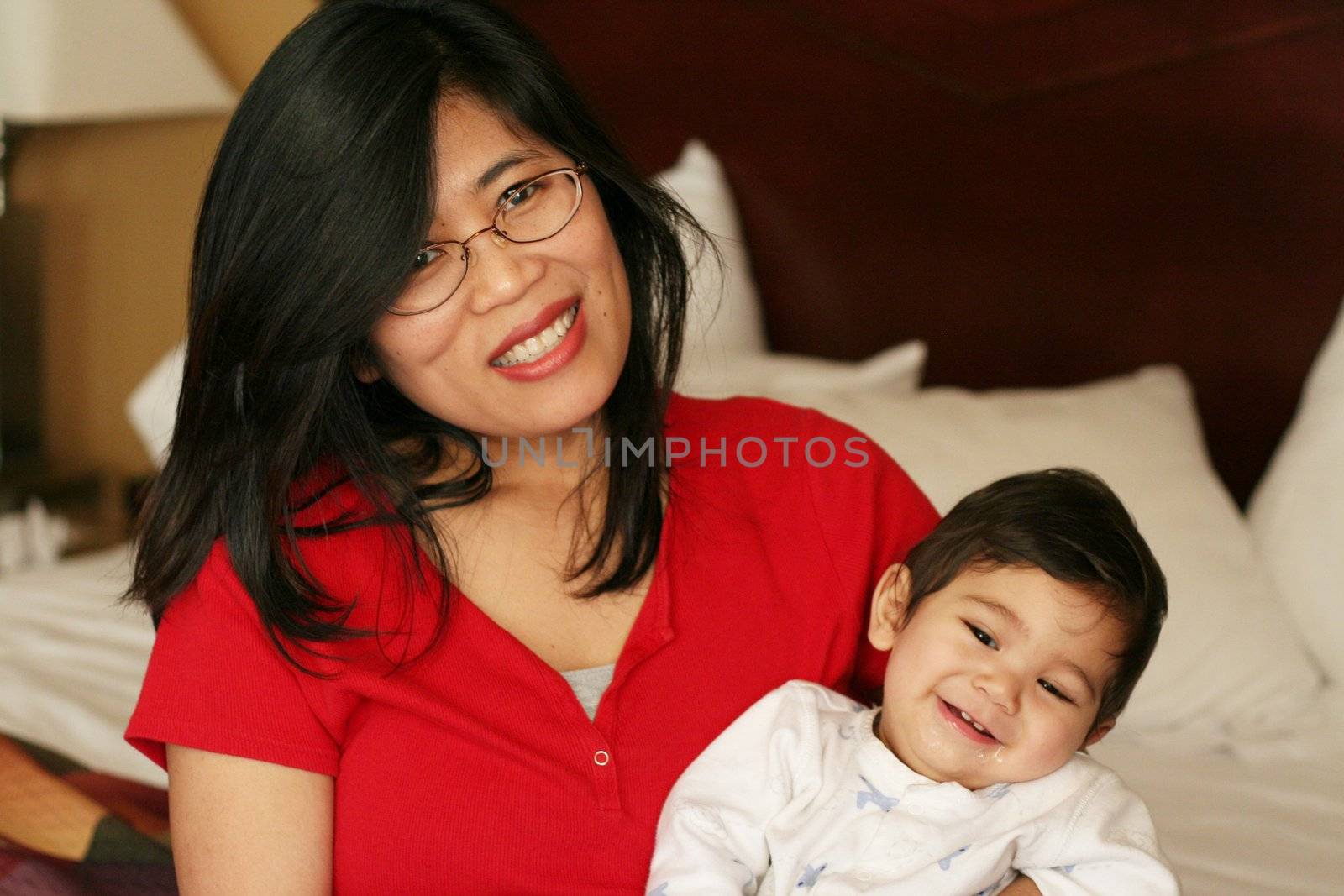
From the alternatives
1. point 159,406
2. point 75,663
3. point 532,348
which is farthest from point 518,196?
point 159,406

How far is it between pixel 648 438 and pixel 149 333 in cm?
222

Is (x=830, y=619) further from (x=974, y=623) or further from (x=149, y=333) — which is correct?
(x=149, y=333)

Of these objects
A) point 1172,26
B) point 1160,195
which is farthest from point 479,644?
point 1172,26

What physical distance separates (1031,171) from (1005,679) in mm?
1364

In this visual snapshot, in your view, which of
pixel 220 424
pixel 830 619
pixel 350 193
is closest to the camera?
pixel 350 193

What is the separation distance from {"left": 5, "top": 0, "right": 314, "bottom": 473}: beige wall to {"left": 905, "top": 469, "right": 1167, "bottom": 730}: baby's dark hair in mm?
2348

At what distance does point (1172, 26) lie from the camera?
2.18 metres

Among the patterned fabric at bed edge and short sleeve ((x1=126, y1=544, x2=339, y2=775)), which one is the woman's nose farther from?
the patterned fabric at bed edge

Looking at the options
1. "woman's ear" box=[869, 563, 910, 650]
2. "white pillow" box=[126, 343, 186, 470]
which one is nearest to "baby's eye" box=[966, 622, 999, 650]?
"woman's ear" box=[869, 563, 910, 650]

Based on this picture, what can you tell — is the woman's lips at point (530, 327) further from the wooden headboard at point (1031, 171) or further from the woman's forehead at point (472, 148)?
the wooden headboard at point (1031, 171)

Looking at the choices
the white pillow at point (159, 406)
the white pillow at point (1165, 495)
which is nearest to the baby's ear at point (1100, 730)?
the white pillow at point (1165, 495)

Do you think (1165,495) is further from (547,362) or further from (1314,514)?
(547,362)

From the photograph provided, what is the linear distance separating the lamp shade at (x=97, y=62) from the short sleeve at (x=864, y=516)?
199 cm

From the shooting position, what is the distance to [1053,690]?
3.87 feet
